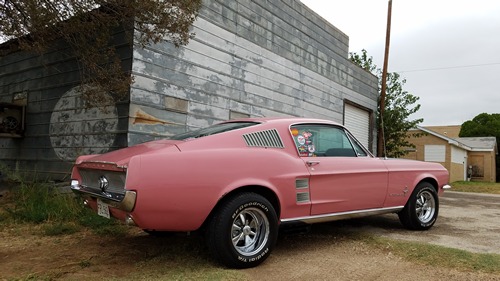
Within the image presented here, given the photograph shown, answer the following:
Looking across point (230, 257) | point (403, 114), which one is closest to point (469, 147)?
point (403, 114)

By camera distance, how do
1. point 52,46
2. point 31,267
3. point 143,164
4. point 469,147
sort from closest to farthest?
point 143,164 → point 31,267 → point 52,46 → point 469,147

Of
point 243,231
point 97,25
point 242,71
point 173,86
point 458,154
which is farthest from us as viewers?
point 458,154

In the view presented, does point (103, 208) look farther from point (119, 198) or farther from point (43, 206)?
point (43, 206)

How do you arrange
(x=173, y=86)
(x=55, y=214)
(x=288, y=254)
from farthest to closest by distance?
1. (x=173, y=86)
2. (x=55, y=214)
3. (x=288, y=254)

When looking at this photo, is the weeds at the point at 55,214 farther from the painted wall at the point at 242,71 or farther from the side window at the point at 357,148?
the side window at the point at 357,148

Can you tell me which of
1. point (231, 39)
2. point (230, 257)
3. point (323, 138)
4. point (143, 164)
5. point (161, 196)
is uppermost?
point (231, 39)

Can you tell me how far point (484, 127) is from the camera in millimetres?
36594

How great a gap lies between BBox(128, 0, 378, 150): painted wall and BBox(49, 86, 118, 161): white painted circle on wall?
1.82 ft

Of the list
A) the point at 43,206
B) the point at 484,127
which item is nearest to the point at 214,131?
the point at 43,206

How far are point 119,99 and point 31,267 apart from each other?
3315 mm

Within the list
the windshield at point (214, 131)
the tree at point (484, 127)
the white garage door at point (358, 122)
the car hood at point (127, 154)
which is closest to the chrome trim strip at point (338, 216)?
the windshield at point (214, 131)

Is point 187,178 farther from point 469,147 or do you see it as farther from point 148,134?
point 469,147

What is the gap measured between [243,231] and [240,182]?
1.51ft

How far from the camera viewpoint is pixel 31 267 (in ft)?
11.8
